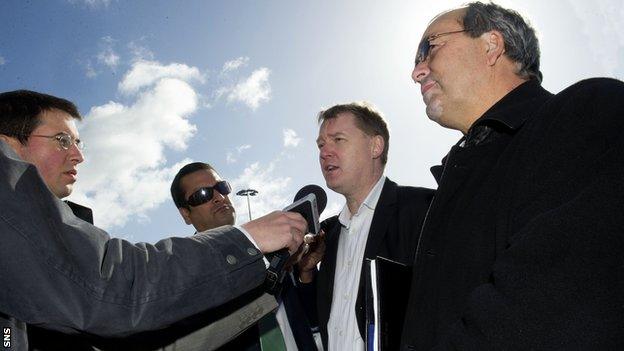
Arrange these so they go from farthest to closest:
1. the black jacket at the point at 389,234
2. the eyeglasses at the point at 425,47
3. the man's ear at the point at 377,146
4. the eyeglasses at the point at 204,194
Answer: the eyeglasses at the point at 204,194, the man's ear at the point at 377,146, the black jacket at the point at 389,234, the eyeglasses at the point at 425,47

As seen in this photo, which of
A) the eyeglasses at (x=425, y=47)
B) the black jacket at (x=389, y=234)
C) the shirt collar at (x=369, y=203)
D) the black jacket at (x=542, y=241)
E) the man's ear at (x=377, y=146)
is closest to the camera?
the black jacket at (x=542, y=241)

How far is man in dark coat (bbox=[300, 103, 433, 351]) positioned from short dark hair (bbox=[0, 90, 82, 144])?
8.25ft

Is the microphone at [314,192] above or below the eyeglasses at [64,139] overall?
below

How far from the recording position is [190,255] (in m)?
1.57

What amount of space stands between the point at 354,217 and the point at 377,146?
35.7 inches

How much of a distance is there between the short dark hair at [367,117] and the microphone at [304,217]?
0.86 m

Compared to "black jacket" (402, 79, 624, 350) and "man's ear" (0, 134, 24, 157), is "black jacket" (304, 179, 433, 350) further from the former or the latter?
"man's ear" (0, 134, 24, 157)

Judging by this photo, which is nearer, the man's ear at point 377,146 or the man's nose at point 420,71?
the man's nose at point 420,71

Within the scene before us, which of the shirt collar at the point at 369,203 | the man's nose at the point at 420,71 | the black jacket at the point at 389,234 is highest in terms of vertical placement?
the man's nose at the point at 420,71

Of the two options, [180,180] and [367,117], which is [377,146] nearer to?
[367,117]

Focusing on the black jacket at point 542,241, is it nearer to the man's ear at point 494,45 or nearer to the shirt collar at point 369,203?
the man's ear at point 494,45

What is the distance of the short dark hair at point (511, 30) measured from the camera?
2389 mm

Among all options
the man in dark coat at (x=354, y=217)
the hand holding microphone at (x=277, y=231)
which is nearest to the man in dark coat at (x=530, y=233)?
the hand holding microphone at (x=277, y=231)

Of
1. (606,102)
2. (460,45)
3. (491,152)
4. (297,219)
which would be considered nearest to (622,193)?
(606,102)
